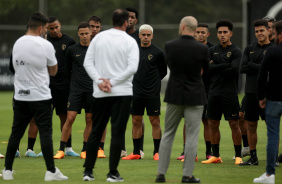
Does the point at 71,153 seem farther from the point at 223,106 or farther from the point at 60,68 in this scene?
the point at 223,106

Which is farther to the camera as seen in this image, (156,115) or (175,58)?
(156,115)

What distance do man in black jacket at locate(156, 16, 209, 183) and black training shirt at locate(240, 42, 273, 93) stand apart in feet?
5.70

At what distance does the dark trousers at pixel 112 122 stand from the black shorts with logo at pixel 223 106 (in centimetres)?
222

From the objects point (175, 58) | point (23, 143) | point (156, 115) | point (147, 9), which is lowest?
point (23, 143)

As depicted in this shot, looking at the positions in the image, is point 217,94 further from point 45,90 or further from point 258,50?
point 45,90

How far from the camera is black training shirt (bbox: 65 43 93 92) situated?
10383mm

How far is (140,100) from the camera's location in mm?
10359

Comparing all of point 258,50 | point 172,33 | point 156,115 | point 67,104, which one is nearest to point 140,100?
point 156,115

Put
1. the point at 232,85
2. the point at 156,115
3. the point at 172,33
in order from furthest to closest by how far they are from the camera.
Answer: the point at 172,33 < the point at 156,115 < the point at 232,85

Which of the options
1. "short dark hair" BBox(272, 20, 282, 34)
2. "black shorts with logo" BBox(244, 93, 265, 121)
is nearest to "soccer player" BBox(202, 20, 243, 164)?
"black shorts with logo" BBox(244, 93, 265, 121)

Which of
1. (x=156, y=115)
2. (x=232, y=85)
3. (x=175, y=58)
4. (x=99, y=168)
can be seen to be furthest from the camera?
(x=156, y=115)

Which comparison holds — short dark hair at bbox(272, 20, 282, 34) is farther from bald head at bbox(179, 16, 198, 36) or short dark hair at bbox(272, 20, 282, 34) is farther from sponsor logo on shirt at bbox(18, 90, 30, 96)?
sponsor logo on shirt at bbox(18, 90, 30, 96)

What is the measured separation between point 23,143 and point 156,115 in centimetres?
361

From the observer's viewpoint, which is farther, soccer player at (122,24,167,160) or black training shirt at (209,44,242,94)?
soccer player at (122,24,167,160)
